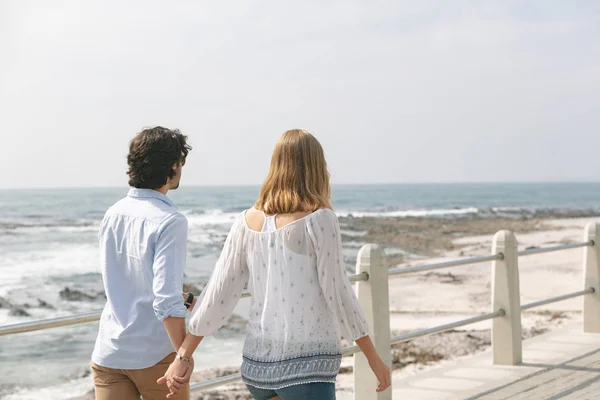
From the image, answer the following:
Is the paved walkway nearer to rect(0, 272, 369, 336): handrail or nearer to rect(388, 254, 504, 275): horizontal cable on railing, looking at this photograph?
rect(388, 254, 504, 275): horizontal cable on railing

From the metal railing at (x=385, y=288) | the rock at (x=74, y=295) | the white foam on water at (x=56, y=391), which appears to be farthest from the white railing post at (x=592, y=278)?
the rock at (x=74, y=295)

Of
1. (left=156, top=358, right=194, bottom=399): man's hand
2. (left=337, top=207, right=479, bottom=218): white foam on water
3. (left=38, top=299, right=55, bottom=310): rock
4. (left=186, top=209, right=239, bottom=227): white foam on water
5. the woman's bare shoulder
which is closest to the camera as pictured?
(left=156, top=358, right=194, bottom=399): man's hand

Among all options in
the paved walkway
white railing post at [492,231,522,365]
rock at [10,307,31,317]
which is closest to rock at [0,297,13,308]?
rock at [10,307,31,317]

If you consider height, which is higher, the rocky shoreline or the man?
the man

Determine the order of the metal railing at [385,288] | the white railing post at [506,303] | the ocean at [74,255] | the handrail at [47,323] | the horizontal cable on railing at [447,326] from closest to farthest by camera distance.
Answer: the handrail at [47,323] → the metal railing at [385,288] → the horizontal cable on railing at [447,326] → the white railing post at [506,303] → the ocean at [74,255]

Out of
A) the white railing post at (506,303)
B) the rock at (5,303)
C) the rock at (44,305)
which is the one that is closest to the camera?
the white railing post at (506,303)

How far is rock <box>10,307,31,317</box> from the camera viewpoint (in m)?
37.1

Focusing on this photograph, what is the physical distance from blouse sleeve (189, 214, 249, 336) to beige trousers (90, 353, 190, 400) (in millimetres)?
175

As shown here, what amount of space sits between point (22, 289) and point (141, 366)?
43628 millimetres

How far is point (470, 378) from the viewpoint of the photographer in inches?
267

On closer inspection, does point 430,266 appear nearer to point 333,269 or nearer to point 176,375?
point 333,269

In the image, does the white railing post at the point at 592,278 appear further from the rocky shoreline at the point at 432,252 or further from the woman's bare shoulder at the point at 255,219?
the woman's bare shoulder at the point at 255,219

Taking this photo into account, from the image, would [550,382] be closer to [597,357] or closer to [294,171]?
[597,357]

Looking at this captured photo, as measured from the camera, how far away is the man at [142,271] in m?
2.71
